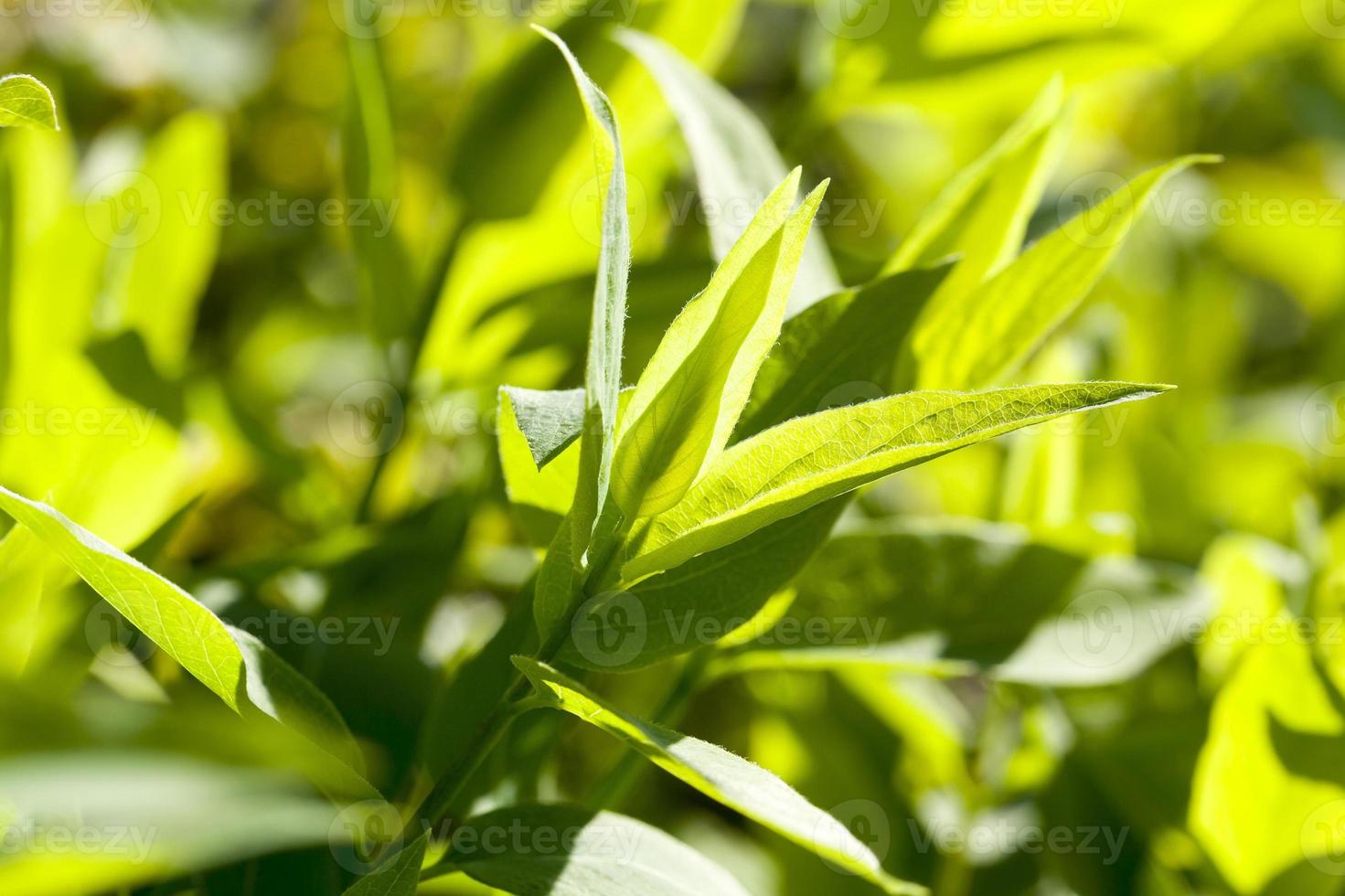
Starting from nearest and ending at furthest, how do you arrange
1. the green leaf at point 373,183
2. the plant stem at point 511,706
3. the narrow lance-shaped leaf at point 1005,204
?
the plant stem at point 511,706 < the narrow lance-shaped leaf at point 1005,204 < the green leaf at point 373,183

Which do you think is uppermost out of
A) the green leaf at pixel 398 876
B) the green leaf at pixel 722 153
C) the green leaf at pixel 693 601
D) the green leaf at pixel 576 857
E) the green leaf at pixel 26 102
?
the green leaf at pixel 26 102

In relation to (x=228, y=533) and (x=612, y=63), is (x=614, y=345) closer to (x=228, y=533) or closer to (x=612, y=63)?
(x=612, y=63)

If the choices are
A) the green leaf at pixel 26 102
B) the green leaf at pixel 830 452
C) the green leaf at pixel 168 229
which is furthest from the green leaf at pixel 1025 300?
the green leaf at pixel 168 229

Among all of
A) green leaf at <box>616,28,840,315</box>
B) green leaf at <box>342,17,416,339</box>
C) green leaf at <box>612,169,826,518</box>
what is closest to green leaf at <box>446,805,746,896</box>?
green leaf at <box>612,169,826,518</box>

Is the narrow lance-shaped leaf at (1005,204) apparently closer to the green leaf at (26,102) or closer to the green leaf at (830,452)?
the green leaf at (830,452)

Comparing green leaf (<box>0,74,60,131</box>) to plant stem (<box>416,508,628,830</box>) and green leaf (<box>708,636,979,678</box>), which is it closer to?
plant stem (<box>416,508,628,830</box>)

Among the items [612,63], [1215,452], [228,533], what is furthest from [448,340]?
[1215,452]
